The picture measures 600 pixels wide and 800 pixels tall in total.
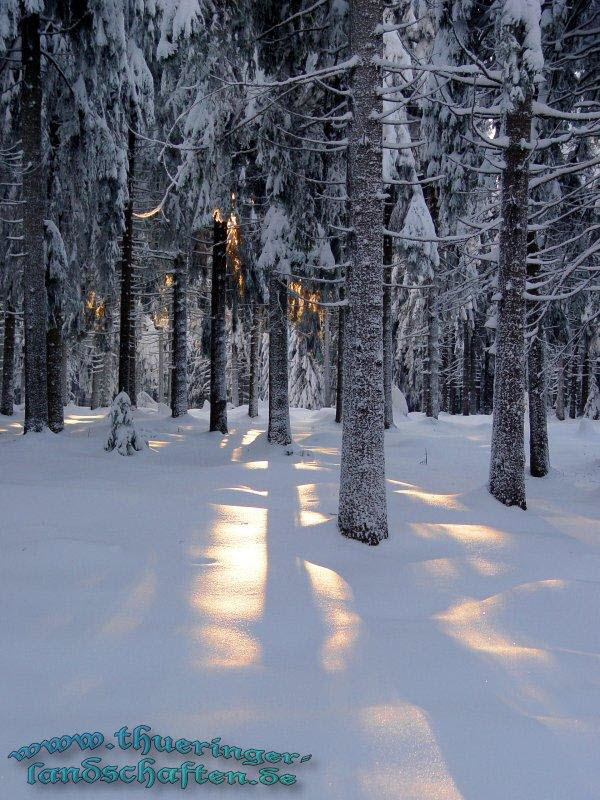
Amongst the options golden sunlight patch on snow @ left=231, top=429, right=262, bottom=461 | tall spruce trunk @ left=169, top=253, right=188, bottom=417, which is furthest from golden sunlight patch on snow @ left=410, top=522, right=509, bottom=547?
tall spruce trunk @ left=169, top=253, right=188, bottom=417

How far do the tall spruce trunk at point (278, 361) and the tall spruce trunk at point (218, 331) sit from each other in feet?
8.87

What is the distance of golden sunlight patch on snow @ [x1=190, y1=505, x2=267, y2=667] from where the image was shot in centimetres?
366

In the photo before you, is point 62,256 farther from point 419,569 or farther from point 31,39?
point 419,569

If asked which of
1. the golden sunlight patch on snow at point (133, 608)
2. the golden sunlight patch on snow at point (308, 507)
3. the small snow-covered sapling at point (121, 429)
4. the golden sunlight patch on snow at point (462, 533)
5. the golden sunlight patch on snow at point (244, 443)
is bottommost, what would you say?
the golden sunlight patch on snow at point (244, 443)

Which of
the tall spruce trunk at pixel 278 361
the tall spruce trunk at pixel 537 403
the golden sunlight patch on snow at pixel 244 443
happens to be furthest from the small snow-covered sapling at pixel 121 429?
the tall spruce trunk at pixel 537 403

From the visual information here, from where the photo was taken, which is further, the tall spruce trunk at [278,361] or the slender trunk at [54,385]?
the slender trunk at [54,385]

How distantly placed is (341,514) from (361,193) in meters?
3.32

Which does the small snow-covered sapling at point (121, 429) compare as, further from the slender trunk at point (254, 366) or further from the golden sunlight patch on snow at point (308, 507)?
the slender trunk at point (254, 366)

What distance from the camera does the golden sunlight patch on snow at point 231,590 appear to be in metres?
3.66

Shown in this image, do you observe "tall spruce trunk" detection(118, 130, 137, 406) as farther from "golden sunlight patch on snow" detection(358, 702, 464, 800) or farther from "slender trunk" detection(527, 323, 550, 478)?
"golden sunlight patch on snow" detection(358, 702, 464, 800)

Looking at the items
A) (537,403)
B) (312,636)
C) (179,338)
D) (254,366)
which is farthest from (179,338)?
(312,636)

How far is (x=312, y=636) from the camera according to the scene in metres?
3.93

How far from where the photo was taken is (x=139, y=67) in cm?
1305

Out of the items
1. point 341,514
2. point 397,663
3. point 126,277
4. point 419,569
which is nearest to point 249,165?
point 126,277
